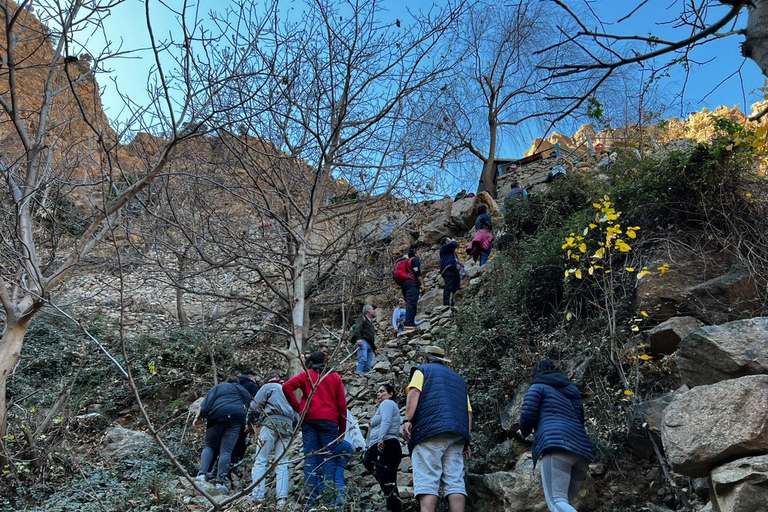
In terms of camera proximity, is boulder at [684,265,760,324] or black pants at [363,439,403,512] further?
boulder at [684,265,760,324]

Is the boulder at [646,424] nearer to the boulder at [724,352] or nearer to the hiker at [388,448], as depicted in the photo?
the boulder at [724,352]

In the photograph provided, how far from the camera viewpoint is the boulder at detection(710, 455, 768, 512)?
4.04 meters

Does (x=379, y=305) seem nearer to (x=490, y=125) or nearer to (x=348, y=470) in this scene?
(x=348, y=470)

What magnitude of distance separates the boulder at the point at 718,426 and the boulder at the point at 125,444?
637 cm

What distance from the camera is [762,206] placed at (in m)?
7.79

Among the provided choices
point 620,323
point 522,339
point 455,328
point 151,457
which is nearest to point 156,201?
point 151,457

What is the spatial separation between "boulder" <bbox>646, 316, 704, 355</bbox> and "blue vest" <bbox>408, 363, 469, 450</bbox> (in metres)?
2.75

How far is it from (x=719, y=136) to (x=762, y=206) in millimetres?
1167

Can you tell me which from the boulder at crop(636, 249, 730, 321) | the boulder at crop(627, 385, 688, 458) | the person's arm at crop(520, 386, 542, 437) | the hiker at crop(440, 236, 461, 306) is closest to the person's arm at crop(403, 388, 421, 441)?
the person's arm at crop(520, 386, 542, 437)

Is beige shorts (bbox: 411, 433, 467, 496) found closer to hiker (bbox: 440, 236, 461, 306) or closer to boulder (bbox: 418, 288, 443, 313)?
hiker (bbox: 440, 236, 461, 306)

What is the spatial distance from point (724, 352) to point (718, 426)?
105cm

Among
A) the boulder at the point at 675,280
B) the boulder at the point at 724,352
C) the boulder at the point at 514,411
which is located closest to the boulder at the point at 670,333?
the boulder at the point at 675,280

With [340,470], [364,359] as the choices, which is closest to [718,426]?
[340,470]

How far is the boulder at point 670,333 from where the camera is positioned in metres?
6.59
